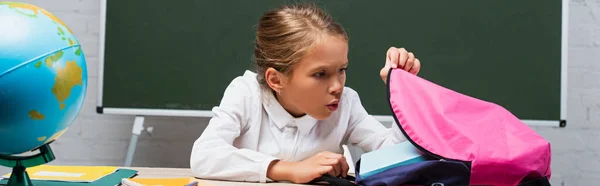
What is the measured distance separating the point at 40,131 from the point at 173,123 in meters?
1.60

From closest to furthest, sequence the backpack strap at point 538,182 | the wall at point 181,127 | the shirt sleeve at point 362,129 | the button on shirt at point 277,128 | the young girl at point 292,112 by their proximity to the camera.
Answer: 1. the backpack strap at point 538,182
2. the young girl at point 292,112
3. the button on shirt at point 277,128
4. the shirt sleeve at point 362,129
5. the wall at point 181,127

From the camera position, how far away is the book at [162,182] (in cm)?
111

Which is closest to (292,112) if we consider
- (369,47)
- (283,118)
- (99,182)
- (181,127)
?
(283,118)

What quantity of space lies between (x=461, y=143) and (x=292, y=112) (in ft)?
1.57

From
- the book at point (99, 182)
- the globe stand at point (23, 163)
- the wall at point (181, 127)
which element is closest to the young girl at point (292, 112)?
the book at point (99, 182)

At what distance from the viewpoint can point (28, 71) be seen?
90cm

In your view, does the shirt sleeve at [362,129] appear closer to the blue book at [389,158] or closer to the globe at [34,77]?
the blue book at [389,158]

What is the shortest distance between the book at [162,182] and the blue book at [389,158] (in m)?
0.30

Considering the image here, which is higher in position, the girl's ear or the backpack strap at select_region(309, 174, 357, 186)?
the girl's ear

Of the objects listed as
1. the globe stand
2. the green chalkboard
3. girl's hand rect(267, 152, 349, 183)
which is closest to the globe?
the globe stand

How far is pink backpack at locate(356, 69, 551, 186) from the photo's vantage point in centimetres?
98

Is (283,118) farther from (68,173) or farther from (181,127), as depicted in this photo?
(181,127)

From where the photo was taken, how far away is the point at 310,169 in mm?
1175

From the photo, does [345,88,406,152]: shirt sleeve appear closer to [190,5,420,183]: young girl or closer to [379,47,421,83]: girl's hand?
[190,5,420,183]: young girl
